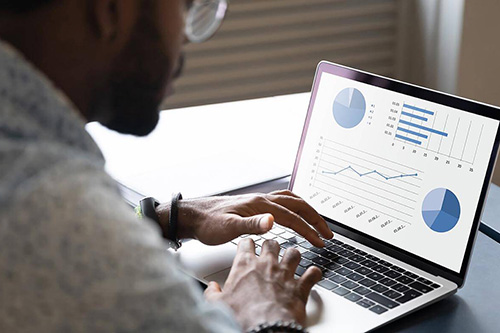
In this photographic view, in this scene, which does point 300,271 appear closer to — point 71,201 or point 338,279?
point 338,279

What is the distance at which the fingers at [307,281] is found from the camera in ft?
3.15

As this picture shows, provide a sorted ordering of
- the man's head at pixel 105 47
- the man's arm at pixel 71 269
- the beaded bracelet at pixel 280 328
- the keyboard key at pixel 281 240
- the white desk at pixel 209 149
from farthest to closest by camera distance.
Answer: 1. the white desk at pixel 209 149
2. the keyboard key at pixel 281 240
3. the beaded bracelet at pixel 280 328
4. the man's head at pixel 105 47
5. the man's arm at pixel 71 269

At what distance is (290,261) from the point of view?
1020mm

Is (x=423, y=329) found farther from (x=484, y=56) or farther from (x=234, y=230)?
(x=484, y=56)

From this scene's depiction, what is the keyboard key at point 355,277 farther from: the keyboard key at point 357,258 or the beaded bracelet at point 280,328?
the beaded bracelet at point 280,328

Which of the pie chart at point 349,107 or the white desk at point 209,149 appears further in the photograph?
the white desk at point 209,149

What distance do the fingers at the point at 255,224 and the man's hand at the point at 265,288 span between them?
1.2 inches

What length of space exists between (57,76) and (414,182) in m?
0.59

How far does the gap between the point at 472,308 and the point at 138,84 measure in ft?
1.72

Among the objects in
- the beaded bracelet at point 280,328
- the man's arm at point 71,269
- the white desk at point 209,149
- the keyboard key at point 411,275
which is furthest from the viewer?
the white desk at point 209,149

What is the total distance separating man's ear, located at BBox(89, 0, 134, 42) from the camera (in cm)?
67

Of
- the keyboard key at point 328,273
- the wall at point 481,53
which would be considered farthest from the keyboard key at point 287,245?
the wall at point 481,53

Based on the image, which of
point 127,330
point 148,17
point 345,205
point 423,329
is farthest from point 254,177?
point 127,330

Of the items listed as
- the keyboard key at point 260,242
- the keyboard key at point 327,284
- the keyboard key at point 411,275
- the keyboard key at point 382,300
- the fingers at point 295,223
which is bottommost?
the keyboard key at point 260,242
